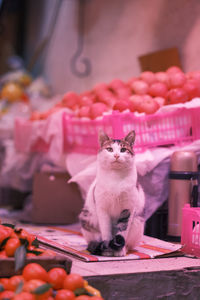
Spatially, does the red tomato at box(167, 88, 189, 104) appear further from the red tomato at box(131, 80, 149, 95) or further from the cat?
the cat

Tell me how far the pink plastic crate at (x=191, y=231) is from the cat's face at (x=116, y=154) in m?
0.34

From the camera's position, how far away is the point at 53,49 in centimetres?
488

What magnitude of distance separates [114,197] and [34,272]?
54 centimetres

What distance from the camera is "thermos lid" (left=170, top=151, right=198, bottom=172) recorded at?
6.57 feet

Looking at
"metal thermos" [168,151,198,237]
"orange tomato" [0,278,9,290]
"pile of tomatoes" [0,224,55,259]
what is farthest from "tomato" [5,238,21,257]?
"metal thermos" [168,151,198,237]

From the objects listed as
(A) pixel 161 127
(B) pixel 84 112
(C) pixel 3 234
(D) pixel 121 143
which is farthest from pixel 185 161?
(C) pixel 3 234

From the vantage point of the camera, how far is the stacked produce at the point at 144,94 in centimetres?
219

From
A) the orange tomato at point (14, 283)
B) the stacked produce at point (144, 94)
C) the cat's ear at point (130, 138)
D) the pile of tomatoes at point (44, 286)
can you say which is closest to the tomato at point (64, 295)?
the pile of tomatoes at point (44, 286)

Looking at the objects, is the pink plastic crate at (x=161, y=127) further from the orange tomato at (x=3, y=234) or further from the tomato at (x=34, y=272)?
the tomato at (x=34, y=272)

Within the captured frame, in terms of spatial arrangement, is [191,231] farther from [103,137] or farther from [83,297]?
[83,297]

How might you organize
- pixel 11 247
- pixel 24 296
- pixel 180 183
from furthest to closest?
1. pixel 180 183
2. pixel 11 247
3. pixel 24 296

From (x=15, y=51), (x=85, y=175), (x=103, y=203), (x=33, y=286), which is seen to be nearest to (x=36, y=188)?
(x=85, y=175)

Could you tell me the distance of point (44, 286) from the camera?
1.08 metres

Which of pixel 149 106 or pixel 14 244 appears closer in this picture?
pixel 14 244
